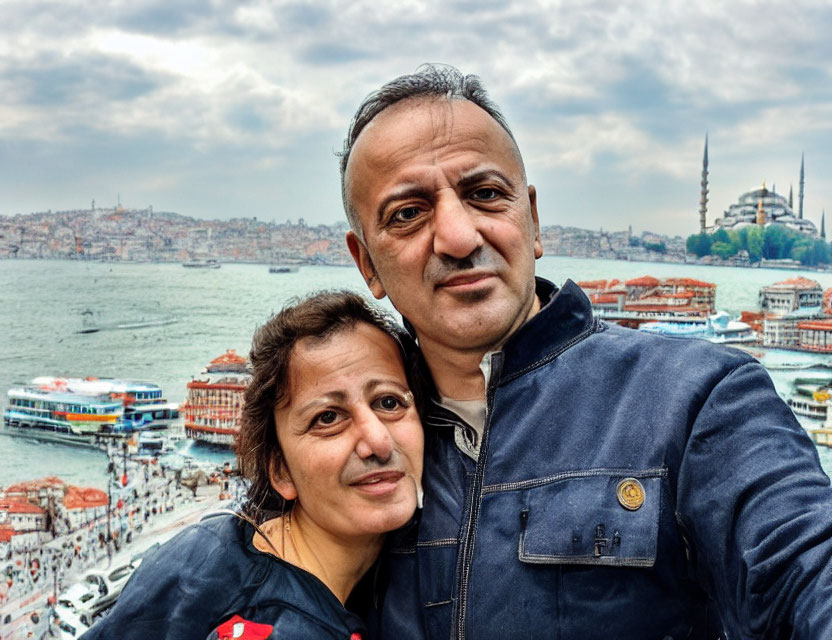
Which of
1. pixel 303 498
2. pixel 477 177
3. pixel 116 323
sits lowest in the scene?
pixel 116 323

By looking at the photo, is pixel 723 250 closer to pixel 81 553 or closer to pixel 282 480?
pixel 81 553

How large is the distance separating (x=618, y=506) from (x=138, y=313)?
58.3ft

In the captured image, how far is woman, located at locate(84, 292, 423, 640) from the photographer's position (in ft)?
4.85

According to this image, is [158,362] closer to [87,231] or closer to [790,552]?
[87,231]

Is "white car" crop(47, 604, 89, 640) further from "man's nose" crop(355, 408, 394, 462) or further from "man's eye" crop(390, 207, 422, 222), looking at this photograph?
"man's eye" crop(390, 207, 422, 222)

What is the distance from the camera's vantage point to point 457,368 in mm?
1623

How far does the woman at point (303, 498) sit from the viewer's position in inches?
58.2

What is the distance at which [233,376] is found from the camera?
1271 cm

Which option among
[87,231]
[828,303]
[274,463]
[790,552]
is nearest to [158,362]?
[87,231]

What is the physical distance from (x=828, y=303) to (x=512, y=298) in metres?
14.4

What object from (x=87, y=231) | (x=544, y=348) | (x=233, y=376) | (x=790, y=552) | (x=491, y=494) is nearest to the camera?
(x=790, y=552)

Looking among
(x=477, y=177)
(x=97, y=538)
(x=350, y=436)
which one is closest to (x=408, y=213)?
(x=477, y=177)

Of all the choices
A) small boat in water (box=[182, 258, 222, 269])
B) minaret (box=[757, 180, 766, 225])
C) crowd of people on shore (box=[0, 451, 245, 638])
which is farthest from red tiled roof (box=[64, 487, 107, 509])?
minaret (box=[757, 180, 766, 225])

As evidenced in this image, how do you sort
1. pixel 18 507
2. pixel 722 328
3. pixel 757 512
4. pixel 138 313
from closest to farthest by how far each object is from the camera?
pixel 757 512
pixel 18 507
pixel 722 328
pixel 138 313
